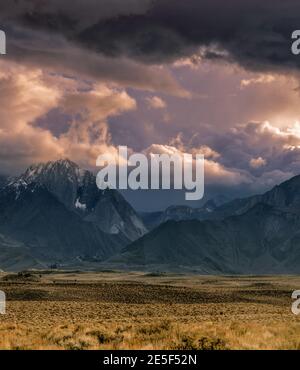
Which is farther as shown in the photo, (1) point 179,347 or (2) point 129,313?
(2) point 129,313

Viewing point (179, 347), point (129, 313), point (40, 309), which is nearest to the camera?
point (179, 347)

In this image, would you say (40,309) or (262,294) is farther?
(262,294)

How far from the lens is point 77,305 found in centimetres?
7612
